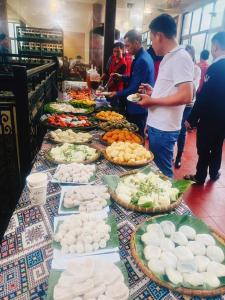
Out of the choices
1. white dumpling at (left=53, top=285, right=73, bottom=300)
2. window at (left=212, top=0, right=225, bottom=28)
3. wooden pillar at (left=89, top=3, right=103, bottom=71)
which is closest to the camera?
white dumpling at (left=53, top=285, right=73, bottom=300)

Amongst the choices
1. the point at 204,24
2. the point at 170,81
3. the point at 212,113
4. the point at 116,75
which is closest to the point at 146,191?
the point at 170,81

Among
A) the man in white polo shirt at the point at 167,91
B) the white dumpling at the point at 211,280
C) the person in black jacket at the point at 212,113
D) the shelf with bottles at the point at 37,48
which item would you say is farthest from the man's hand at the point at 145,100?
the shelf with bottles at the point at 37,48

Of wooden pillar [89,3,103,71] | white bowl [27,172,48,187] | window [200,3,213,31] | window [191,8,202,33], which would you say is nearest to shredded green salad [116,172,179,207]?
white bowl [27,172,48,187]

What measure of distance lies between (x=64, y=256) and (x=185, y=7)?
11.3 m

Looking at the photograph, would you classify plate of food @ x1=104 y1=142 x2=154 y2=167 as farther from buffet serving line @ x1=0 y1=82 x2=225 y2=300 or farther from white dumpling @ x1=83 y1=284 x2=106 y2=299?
white dumpling @ x1=83 y1=284 x2=106 y2=299

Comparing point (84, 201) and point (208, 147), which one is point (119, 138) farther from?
point (208, 147)

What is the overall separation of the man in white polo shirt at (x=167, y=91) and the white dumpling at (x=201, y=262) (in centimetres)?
140

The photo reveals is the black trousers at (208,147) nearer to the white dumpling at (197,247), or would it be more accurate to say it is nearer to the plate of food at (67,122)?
the plate of food at (67,122)

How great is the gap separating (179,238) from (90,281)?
490 mm

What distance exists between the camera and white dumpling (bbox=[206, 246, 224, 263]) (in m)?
1.07

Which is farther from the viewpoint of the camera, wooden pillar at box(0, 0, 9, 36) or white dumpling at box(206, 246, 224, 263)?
wooden pillar at box(0, 0, 9, 36)

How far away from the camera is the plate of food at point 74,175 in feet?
5.65

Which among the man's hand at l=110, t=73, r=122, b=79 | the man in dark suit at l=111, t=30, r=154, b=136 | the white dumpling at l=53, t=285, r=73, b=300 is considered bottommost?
the white dumpling at l=53, t=285, r=73, b=300

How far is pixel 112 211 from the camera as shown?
1.45 m
